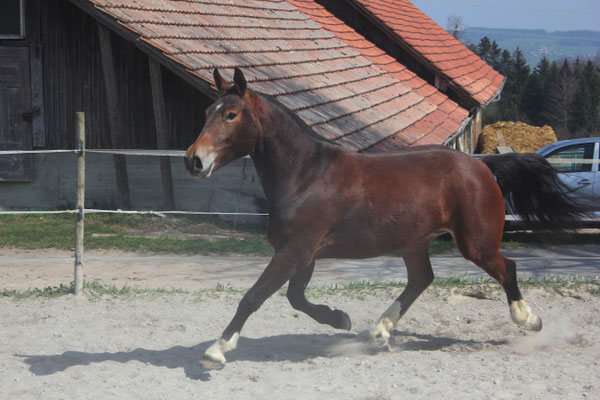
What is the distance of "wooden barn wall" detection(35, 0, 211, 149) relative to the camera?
1166 centimetres

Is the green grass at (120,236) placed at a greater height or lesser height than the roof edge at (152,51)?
lesser

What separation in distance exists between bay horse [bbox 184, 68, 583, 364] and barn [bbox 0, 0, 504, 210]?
4.81 metres

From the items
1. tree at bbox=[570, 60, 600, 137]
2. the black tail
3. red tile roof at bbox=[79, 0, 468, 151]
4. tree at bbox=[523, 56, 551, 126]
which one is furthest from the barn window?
tree at bbox=[523, 56, 551, 126]

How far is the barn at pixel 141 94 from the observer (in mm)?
10539

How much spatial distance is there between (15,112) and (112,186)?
6.70 ft

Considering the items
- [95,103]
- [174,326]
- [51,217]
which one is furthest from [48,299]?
[95,103]

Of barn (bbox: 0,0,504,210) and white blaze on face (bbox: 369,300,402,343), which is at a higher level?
barn (bbox: 0,0,504,210)

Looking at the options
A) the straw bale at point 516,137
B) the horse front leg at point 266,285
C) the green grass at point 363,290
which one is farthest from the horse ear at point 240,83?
the straw bale at point 516,137

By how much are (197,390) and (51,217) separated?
7.67 metres

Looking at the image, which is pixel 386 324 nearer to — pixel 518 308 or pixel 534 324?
pixel 518 308

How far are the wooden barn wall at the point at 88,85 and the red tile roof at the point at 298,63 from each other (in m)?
1.12

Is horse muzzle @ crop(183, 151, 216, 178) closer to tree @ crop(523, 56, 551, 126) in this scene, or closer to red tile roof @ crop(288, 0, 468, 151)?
red tile roof @ crop(288, 0, 468, 151)

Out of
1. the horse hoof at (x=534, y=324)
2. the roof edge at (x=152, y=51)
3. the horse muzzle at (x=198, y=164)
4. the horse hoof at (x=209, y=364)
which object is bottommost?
the horse hoof at (x=209, y=364)

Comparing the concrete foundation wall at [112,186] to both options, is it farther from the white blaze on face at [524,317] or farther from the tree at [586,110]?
the tree at [586,110]
